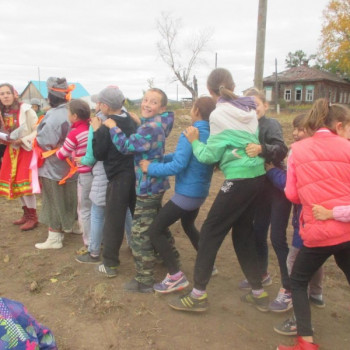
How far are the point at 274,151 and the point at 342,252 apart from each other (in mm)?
874

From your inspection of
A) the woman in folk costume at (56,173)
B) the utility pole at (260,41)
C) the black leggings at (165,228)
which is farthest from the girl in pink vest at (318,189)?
the utility pole at (260,41)

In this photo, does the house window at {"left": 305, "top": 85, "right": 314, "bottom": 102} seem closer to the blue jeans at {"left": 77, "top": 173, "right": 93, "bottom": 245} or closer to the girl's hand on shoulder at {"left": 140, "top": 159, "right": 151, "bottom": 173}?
the blue jeans at {"left": 77, "top": 173, "right": 93, "bottom": 245}

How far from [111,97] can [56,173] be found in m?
1.43

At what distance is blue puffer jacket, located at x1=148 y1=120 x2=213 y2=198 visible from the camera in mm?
3025

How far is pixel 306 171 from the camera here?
2408 mm

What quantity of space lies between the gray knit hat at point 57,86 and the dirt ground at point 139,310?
5.98 feet

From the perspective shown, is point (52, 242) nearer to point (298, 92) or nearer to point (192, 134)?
point (192, 134)

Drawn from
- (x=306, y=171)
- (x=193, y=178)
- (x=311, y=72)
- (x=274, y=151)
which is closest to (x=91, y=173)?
(x=193, y=178)

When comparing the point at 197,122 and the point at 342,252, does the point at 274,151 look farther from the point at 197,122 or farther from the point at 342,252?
the point at 342,252

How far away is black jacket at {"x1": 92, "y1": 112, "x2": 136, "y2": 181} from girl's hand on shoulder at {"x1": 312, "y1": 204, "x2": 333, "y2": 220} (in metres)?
1.81

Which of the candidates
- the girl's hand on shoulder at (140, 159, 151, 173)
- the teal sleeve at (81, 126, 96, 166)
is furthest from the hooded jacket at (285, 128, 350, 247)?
the teal sleeve at (81, 126, 96, 166)

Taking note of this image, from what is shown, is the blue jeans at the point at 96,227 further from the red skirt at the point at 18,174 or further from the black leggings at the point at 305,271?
the black leggings at the point at 305,271

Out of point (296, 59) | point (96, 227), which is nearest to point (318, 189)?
point (96, 227)

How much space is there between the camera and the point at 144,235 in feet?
11.1
